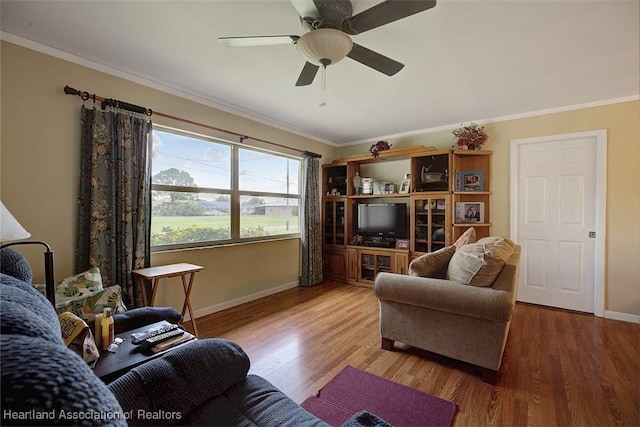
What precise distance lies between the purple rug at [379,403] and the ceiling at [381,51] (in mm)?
2469

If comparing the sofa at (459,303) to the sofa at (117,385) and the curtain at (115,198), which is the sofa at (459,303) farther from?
the curtain at (115,198)

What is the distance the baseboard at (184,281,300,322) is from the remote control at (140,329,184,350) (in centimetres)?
172

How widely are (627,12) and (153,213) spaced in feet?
13.2

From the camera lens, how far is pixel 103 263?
243 centimetres

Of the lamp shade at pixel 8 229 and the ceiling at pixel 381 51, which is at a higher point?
the ceiling at pixel 381 51

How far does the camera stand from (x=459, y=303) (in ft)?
6.58

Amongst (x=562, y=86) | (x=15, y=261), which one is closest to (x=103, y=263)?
(x=15, y=261)

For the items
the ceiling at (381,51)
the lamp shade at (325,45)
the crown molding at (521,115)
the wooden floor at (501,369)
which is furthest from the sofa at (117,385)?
the crown molding at (521,115)

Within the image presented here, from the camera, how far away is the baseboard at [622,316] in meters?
3.07

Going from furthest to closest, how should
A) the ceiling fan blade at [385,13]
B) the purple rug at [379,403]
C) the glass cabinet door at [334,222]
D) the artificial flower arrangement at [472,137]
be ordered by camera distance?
the glass cabinet door at [334,222] < the artificial flower arrangement at [472,137] < the purple rug at [379,403] < the ceiling fan blade at [385,13]

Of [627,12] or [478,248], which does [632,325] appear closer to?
[478,248]

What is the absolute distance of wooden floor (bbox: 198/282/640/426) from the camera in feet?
5.70

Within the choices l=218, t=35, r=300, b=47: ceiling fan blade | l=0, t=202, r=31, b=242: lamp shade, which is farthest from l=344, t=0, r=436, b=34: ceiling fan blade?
l=0, t=202, r=31, b=242: lamp shade

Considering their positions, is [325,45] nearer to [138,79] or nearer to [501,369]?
[138,79]
